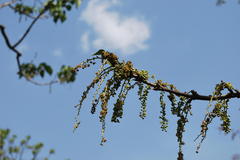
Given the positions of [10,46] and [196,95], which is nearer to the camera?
[10,46]

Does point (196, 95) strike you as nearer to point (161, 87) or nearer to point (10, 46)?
point (161, 87)

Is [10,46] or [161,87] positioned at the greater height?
[161,87]

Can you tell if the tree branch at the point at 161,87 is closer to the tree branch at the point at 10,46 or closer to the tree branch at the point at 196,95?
the tree branch at the point at 196,95

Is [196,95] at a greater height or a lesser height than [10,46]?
greater

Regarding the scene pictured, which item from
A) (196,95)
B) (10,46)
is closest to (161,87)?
(196,95)

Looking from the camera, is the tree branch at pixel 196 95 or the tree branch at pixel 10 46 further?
the tree branch at pixel 196 95

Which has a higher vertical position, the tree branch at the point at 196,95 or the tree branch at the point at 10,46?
the tree branch at the point at 196,95

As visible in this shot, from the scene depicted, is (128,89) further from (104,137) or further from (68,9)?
(68,9)

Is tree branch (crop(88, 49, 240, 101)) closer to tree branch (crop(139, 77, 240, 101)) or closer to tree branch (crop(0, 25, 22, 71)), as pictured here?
tree branch (crop(139, 77, 240, 101))

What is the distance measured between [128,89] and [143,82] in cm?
34

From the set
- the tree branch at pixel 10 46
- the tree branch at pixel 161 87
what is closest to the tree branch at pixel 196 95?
the tree branch at pixel 161 87

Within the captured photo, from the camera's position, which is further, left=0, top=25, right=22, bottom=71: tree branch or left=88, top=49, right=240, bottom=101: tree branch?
left=88, top=49, right=240, bottom=101: tree branch

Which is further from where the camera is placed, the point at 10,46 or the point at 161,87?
the point at 161,87

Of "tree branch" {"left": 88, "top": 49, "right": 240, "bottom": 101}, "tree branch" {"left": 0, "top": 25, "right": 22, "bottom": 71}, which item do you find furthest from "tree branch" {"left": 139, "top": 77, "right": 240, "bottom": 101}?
"tree branch" {"left": 0, "top": 25, "right": 22, "bottom": 71}
